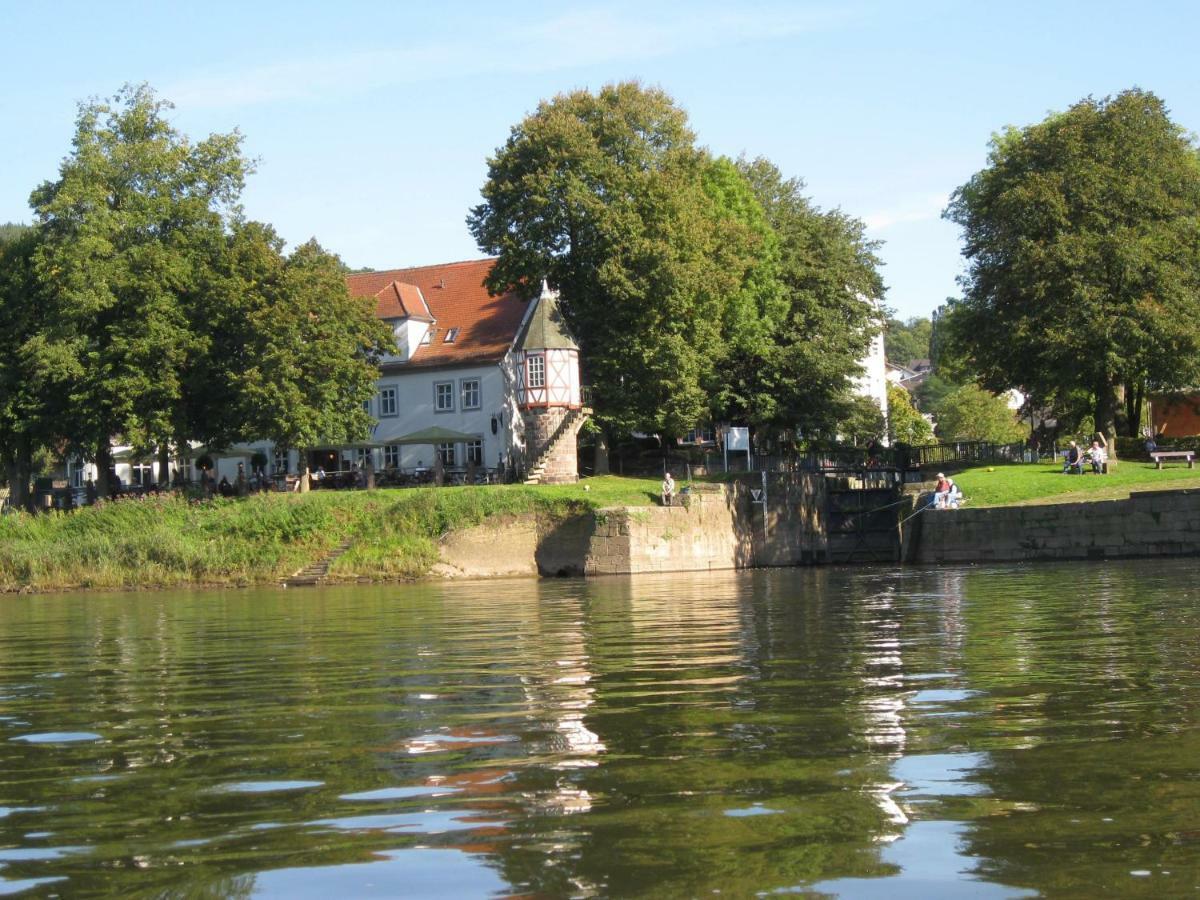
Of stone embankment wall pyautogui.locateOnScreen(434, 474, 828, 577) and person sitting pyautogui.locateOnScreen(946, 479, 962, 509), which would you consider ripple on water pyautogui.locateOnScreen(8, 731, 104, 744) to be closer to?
stone embankment wall pyautogui.locateOnScreen(434, 474, 828, 577)

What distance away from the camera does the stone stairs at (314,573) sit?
138 ft

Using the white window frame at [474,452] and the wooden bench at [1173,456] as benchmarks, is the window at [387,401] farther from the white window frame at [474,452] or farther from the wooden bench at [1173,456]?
the wooden bench at [1173,456]

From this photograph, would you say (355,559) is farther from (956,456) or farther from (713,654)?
(713,654)

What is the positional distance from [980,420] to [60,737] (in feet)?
278

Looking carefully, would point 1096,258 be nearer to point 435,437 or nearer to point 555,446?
point 555,446

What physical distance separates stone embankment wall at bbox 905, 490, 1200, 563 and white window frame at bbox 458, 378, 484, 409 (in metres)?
20.4

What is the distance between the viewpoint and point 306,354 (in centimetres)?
5044

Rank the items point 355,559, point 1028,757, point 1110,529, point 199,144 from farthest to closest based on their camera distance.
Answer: point 199,144, point 355,559, point 1110,529, point 1028,757

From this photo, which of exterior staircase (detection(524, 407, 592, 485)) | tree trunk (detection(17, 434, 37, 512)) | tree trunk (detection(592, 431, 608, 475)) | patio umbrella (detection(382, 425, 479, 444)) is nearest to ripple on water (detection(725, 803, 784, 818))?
exterior staircase (detection(524, 407, 592, 485))

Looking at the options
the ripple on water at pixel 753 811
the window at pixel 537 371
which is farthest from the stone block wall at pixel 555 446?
the ripple on water at pixel 753 811

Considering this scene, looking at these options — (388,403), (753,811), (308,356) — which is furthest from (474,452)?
(753,811)

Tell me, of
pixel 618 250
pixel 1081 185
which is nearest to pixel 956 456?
pixel 1081 185

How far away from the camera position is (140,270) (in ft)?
170

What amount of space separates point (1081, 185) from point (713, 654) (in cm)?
4295
